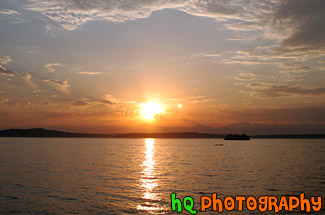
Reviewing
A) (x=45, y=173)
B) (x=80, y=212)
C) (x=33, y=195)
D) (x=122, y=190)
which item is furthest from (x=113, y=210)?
(x=45, y=173)

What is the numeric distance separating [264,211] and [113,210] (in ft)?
51.3

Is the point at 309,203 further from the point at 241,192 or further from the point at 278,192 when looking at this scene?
the point at 241,192

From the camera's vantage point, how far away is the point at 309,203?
32.4 m

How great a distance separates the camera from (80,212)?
28.4 m

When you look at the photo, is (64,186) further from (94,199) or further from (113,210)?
(113,210)

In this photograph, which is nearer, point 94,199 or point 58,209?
point 58,209

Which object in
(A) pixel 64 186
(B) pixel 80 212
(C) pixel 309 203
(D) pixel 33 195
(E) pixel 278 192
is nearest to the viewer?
(B) pixel 80 212

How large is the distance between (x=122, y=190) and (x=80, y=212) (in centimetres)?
1084

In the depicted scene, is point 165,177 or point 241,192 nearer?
point 241,192

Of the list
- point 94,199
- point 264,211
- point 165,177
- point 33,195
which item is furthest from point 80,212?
point 165,177

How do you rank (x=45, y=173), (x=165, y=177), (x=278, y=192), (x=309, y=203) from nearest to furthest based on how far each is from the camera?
(x=309, y=203), (x=278, y=192), (x=165, y=177), (x=45, y=173)

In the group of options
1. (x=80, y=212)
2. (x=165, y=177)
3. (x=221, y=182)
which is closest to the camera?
(x=80, y=212)

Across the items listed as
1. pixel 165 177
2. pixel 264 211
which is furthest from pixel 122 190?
pixel 264 211

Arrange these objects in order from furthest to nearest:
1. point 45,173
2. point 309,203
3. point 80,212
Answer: point 45,173, point 309,203, point 80,212
